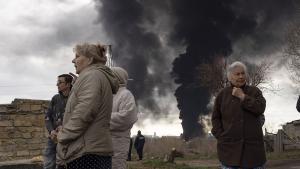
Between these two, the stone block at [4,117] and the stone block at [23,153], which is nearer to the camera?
the stone block at [23,153]

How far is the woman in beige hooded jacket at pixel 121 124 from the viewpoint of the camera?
16.6 ft

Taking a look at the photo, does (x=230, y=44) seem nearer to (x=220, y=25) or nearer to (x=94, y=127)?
(x=220, y=25)

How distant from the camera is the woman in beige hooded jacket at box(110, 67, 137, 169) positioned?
507 cm

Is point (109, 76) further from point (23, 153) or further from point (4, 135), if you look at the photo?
point (4, 135)

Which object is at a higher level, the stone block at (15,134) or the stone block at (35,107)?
the stone block at (35,107)

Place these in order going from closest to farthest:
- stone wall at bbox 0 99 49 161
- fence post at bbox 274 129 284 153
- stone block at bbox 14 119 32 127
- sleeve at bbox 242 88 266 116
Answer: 1. sleeve at bbox 242 88 266 116
2. stone wall at bbox 0 99 49 161
3. stone block at bbox 14 119 32 127
4. fence post at bbox 274 129 284 153

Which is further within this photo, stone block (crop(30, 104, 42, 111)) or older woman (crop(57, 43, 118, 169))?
stone block (crop(30, 104, 42, 111))

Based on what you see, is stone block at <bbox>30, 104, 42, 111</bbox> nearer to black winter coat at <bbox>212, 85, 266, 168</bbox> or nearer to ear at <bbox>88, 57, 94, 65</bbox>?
black winter coat at <bbox>212, 85, 266, 168</bbox>

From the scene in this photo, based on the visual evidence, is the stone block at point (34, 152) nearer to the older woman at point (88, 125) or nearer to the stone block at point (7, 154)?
the stone block at point (7, 154)

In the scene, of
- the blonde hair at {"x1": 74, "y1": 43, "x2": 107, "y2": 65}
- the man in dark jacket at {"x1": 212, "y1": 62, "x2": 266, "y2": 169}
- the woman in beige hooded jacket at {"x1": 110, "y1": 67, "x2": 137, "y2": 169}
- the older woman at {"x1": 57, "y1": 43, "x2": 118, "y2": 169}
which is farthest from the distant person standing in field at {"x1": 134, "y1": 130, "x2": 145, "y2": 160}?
the older woman at {"x1": 57, "y1": 43, "x2": 118, "y2": 169}

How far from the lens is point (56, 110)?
6816 millimetres

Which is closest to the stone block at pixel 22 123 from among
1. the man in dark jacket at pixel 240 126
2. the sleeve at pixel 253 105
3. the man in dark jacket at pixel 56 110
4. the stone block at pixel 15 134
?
the stone block at pixel 15 134

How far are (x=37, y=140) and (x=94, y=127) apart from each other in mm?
10425

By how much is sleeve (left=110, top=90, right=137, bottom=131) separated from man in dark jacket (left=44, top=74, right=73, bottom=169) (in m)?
1.61
